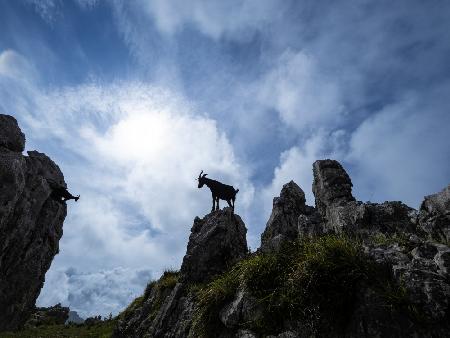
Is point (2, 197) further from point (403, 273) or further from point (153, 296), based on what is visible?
point (403, 273)

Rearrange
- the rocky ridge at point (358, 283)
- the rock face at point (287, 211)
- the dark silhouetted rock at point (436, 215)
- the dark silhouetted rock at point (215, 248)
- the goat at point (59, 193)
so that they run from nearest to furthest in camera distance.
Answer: the rocky ridge at point (358, 283), the dark silhouetted rock at point (436, 215), the dark silhouetted rock at point (215, 248), the rock face at point (287, 211), the goat at point (59, 193)

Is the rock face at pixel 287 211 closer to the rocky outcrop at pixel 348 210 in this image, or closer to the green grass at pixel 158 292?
the rocky outcrop at pixel 348 210

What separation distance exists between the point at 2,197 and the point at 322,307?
37861 millimetres

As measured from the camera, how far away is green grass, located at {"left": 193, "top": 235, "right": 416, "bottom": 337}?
8.87 meters

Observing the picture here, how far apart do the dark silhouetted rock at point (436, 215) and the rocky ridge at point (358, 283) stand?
0.04 m

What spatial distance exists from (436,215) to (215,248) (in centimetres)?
1116

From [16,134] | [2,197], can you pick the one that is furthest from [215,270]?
[16,134]

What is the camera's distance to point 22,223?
4278cm

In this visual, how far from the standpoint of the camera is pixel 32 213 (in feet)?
149

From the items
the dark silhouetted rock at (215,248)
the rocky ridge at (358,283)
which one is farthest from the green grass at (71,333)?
the dark silhouetted rock at (215,248)

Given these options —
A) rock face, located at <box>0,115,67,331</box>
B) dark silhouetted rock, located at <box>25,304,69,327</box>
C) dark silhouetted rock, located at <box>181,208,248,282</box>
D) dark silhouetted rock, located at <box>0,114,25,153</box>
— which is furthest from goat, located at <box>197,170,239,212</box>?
dark silhouetted rock, located at <box>25,304,69,327</box>

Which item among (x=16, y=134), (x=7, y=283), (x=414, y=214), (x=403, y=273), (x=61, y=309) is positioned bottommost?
(x=403, y=273)

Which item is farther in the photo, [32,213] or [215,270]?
[32,213]

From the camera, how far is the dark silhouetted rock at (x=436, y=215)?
11978 millimetres
